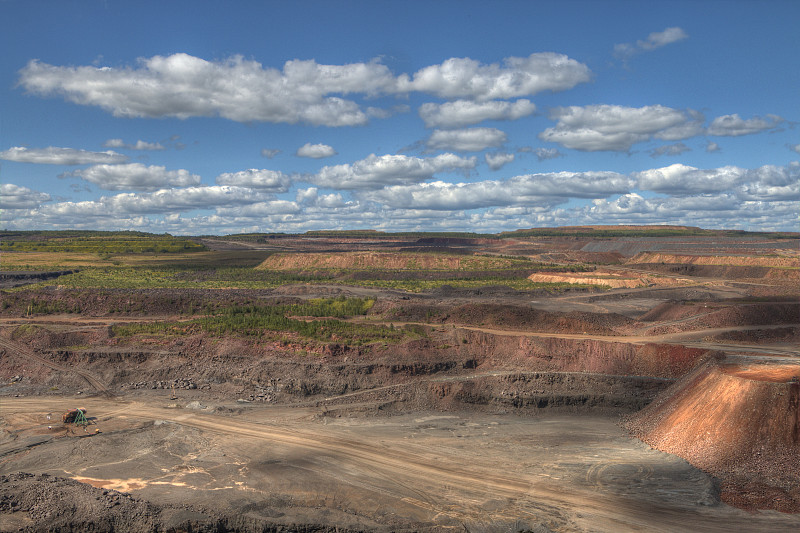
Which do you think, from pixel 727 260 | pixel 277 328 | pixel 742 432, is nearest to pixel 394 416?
pixel 277 328

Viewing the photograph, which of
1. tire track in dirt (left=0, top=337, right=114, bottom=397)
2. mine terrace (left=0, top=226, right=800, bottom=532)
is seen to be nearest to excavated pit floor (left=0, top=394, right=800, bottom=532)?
mine terrace (left=0, top=226, right=800, bottom=532)

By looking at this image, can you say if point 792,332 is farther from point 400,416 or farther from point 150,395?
point 150,395

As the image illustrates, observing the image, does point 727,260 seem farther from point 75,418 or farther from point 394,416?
point 75,418

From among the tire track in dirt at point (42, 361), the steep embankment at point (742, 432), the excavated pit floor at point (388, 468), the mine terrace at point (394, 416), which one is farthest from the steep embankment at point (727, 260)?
the tire track in dirt at point (42, 361)

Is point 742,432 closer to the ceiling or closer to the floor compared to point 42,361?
closer to the ceiling

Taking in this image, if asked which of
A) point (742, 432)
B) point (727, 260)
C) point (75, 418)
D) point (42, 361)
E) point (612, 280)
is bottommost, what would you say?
point (75, 418)

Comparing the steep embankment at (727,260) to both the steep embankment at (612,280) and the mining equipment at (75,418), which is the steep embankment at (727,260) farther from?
the mining equipment at (75,418)

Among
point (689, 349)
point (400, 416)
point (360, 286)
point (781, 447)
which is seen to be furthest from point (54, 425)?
point (360, 286)
